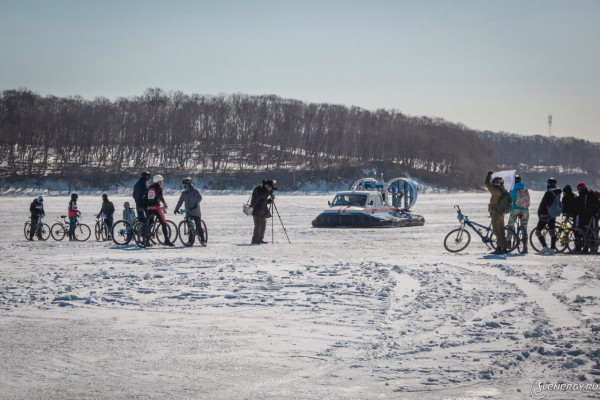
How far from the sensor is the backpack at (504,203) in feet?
56.6

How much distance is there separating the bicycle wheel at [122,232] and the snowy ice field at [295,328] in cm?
444

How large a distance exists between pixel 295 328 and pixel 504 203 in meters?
10.1

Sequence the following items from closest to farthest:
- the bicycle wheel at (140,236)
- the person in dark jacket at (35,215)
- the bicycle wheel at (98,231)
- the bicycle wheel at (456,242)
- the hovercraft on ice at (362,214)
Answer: the bicycle wheel at (456,242) → the bicycle wheel at (140,236) → the bicycle wheel at (98,231) → the person in dark jacket at (35,215) → the hovercraft on ice at (362,214)

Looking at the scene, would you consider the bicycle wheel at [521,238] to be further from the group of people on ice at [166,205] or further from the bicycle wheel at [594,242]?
the group of people on ice at [166,205]

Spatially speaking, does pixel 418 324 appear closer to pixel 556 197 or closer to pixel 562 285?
pixel 562 285

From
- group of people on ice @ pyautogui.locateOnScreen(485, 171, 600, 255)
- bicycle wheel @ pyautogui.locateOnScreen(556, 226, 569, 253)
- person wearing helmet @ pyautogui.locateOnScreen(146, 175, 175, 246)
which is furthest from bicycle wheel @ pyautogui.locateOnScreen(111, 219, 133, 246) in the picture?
bicycle wheel @ pyautogui.locateOnScreen(556, 226, 569, 253)

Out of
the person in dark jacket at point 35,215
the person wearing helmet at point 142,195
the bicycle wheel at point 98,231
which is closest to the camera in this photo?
the person wearing helmet at point 142,195

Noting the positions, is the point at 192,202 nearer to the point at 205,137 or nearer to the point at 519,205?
the point at 519,205

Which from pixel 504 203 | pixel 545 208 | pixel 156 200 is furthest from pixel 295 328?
pixel 545 208

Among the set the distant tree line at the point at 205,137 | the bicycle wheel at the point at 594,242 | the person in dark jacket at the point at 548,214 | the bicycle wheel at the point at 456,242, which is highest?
the distant tree line at the point at 205,137

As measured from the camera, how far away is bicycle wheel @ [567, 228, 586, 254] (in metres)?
18.4

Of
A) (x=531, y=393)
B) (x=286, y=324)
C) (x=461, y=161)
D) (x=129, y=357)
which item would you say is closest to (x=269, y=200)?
(x=286, y=324)

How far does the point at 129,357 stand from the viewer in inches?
287

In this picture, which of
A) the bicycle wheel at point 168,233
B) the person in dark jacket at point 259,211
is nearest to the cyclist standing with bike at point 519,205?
the person in dark jacket at point 259,211
